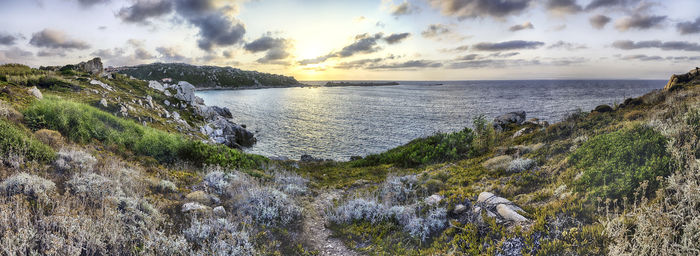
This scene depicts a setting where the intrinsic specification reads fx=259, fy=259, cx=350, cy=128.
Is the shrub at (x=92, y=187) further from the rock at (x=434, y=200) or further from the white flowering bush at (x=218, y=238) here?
the rock at (x=434, y=200)

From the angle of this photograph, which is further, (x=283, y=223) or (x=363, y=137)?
(x=363, y=137)

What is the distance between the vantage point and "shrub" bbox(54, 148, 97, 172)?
7480mm

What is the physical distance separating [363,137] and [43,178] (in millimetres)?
28005

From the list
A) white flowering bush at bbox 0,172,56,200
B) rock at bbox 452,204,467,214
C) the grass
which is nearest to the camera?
white flowering bush at bbox 0,172,56,200

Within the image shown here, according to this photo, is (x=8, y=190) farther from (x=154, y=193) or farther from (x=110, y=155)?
(x=110, y=155)

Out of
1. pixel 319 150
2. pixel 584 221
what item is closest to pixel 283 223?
pixel 584 221

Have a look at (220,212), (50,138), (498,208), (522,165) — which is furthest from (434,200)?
(50,138)

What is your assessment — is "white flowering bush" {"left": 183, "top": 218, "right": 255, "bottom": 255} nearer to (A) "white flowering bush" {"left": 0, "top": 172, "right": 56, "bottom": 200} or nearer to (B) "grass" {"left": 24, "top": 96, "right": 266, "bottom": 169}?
(A) "white flowering bush" {"left": 0, "top": 172, "right": 56, "bottom": 200}

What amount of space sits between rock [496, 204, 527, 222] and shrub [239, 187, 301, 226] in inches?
237

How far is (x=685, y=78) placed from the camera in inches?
884

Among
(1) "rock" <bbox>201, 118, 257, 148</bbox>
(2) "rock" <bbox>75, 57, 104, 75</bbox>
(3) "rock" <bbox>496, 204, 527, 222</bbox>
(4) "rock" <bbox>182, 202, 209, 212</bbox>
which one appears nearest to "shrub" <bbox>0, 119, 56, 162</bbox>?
(4) "rock" <bbox>182, 202, 209, 212</bbox>

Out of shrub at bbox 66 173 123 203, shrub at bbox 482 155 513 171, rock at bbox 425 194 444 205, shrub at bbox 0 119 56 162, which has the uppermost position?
shrub at bbox 0 119 56 162

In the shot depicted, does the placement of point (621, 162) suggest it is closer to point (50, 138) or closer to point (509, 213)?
point (509, 213)

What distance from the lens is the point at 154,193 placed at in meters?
7.95
